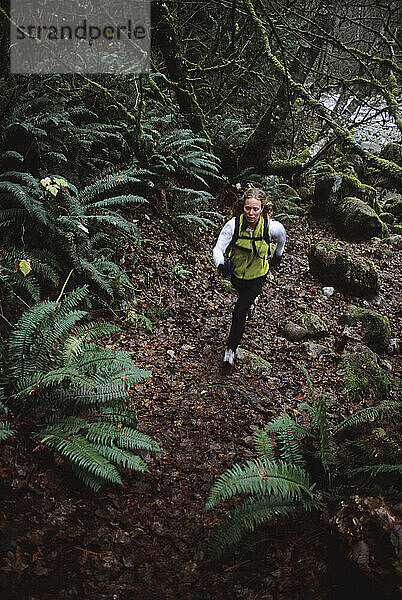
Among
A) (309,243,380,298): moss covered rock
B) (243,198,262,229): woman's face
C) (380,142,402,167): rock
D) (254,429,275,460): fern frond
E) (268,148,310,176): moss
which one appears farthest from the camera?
(380,142,402,167): rock

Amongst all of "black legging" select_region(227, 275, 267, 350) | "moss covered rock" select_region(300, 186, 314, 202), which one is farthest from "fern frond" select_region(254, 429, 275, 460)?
"moss covered rock" select_region(300, 186, 314, 202)

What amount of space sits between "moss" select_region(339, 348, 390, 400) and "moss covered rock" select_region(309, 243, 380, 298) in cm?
289

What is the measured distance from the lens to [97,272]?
4766 millimetres

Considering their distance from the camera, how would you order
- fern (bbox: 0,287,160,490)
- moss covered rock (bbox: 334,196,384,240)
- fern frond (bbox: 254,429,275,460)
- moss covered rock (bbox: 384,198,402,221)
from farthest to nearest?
moss covered rock (bbox: 384,198,402,221)
moss covered rock (bbox: 334,196,384,240)
fern frond (bbox: 254,429,275,460)
fern (bbox: 0,287,160,490)

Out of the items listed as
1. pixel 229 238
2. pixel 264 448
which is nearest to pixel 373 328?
pixel 229 238

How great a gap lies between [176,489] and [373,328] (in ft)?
14.2

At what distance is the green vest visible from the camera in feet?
14.1

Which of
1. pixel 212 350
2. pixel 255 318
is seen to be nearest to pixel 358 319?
pixel 255 318

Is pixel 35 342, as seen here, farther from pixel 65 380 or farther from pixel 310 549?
pixel 310 549

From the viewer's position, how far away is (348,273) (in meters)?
7.36

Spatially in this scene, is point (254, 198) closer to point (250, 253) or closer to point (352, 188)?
point (250, 253)

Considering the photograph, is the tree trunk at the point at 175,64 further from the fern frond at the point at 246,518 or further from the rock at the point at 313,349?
the fern frond at the point at 246,518

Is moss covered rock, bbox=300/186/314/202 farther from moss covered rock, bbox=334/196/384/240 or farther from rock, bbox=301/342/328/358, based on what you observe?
rock, bbox=301/342/328/358

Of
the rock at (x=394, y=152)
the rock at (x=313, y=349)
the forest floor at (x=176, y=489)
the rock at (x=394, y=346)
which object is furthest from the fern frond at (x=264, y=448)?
the rock at (x=394, y=152)
